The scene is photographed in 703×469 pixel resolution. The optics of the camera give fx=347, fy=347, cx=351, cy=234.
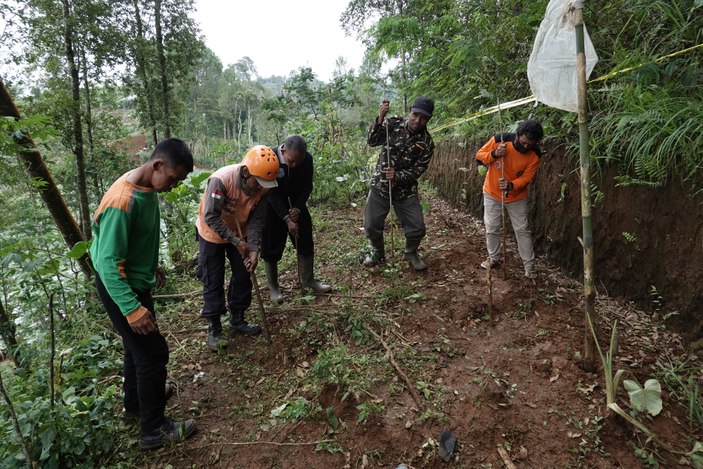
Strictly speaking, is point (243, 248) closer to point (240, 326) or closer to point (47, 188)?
point (240, 326)

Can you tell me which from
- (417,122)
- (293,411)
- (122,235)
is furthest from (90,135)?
(293,411)

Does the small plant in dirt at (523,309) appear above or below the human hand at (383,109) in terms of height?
below

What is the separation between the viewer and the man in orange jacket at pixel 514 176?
3.88 meters

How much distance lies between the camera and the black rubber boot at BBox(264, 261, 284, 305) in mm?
4285

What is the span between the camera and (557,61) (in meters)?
2.57

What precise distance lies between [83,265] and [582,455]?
6.33 meters

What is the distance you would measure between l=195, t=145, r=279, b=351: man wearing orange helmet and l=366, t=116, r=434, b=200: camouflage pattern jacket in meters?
1.54

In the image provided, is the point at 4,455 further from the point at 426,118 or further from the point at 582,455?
the point at 426,118

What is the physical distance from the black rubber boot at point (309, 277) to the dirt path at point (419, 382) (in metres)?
0.22

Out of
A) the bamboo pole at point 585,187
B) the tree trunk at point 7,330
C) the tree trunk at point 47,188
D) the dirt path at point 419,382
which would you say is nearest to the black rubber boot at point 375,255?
the dirt path at point 419,382

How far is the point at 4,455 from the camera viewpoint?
201cm

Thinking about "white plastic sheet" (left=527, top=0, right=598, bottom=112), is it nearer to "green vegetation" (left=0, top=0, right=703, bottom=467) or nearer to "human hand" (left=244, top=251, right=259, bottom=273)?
"green vegetation" (left=0, top=0, right=703, bottom=467)

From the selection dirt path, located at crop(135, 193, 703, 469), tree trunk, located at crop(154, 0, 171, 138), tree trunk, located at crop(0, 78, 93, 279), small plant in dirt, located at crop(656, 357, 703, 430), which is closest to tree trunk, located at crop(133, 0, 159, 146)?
tree trunk, located at crop(154, 0, 171, 138)

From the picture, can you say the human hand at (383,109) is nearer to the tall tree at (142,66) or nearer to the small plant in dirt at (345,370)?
the small plant in dirt at (345,370)
